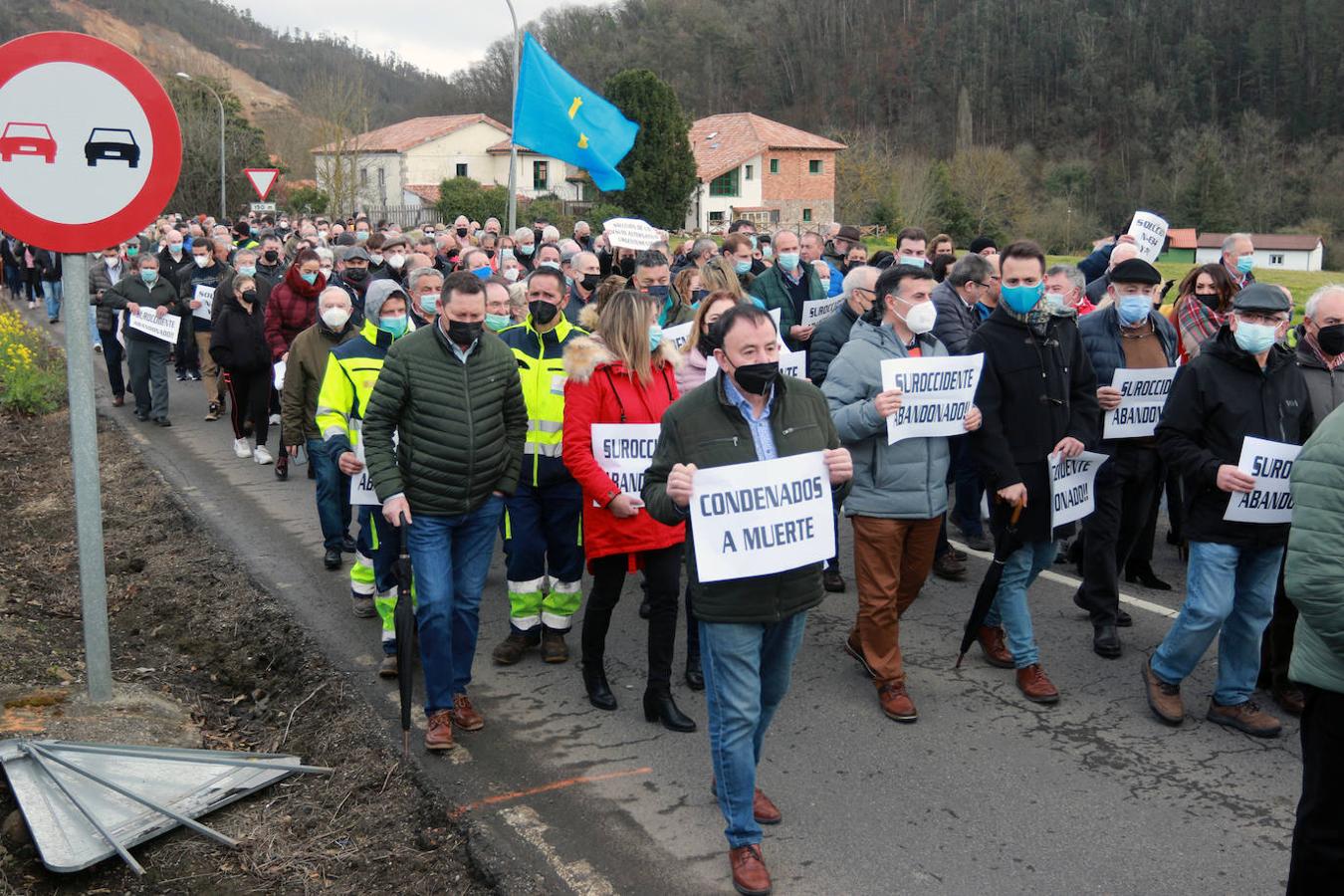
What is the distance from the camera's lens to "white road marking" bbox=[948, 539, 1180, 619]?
722 cm

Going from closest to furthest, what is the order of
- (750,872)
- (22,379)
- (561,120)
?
(750,872), (561,120), (22,379)

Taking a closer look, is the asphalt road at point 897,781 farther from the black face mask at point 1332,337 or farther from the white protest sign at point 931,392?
the black face mask at point 1332,337

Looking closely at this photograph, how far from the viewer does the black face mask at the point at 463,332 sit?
5293 millimetres

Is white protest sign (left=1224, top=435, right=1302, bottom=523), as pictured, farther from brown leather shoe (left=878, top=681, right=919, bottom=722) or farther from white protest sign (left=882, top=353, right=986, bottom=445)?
brown leather shoe (left=878, top=681, right=919, bottom=722)

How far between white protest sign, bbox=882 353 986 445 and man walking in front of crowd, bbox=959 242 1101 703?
0.38 feet

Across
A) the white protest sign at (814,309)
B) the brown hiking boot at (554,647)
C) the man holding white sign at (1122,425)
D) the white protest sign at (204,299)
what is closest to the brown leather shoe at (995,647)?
the man holding white sign at (1122,425)

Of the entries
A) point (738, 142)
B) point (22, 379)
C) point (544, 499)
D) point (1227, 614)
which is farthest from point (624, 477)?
point (738, 142)

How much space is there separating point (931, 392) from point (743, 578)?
6.54 ft

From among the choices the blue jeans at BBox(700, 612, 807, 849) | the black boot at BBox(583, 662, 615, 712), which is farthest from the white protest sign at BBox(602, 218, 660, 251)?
the blue jeans at BBox(700, 612, 807, 849)

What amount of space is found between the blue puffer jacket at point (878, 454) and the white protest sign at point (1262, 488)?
135 centimetres

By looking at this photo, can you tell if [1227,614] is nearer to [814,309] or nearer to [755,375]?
[755,375]

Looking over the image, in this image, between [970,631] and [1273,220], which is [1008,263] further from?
[1273,220]

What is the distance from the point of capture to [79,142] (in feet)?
15.8

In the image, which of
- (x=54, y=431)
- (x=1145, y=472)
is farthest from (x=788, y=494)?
(x=54, y=431)
